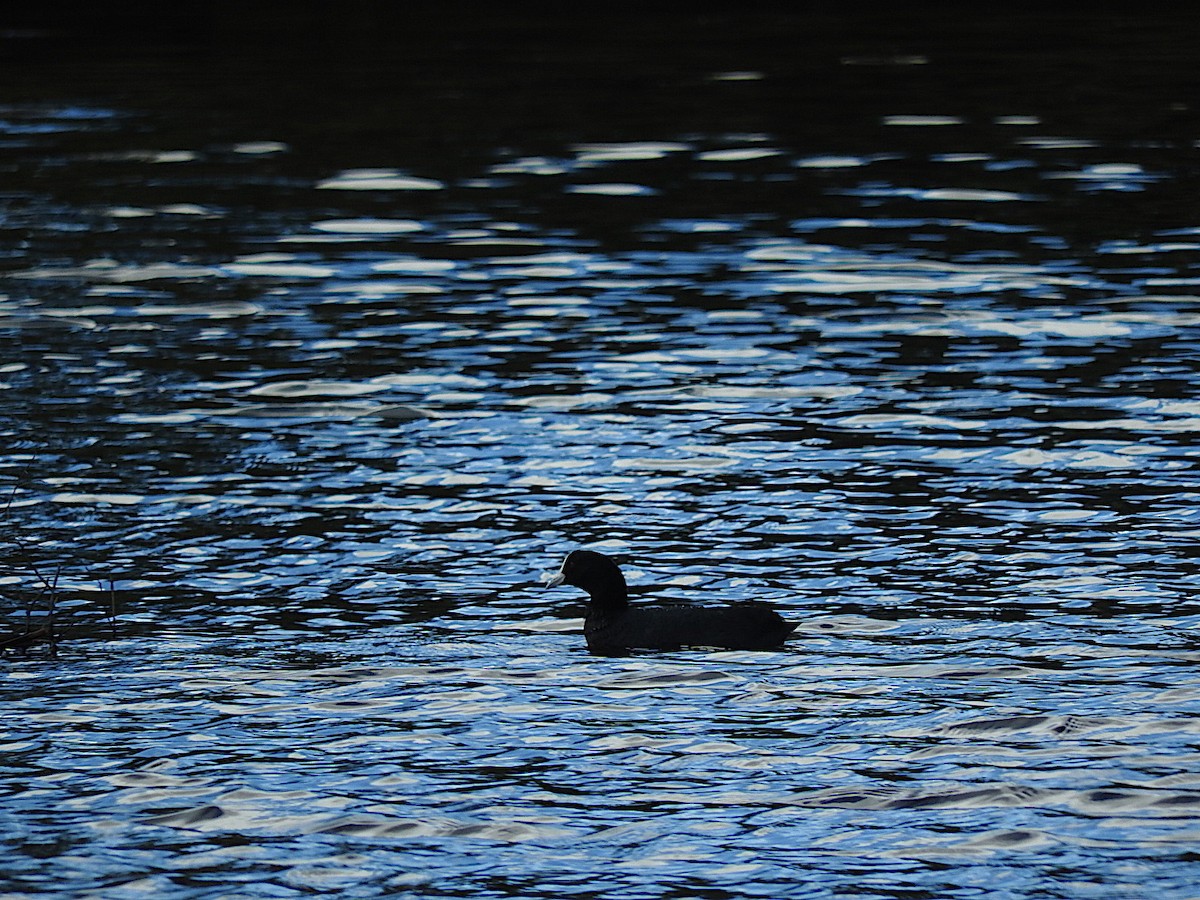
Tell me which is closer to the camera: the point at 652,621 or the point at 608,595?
the point at 652,621

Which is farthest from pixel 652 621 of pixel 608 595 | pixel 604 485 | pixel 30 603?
pixel 30 603

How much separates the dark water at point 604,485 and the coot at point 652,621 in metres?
0.22

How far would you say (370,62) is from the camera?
46312 mm

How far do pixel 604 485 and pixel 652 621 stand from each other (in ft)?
14.5

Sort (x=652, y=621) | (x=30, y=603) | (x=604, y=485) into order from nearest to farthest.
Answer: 1. (x=652, y=621)
2. (x=30, y=603)
3. (x=604, y=485)

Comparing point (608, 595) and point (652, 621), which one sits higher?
point (608, 595)

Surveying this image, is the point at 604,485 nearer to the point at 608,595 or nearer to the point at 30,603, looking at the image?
the point at 608,595

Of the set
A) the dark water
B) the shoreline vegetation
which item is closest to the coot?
the dark water

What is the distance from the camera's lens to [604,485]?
61.4ft

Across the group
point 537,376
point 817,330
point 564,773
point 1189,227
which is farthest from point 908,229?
point 564,773

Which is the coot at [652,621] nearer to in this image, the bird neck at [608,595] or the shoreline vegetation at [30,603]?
the bird neck at [608,595]

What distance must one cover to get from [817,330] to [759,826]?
13696 millimetres

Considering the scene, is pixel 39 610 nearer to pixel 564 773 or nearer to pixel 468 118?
pixel 564 773

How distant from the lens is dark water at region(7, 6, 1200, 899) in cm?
1116
